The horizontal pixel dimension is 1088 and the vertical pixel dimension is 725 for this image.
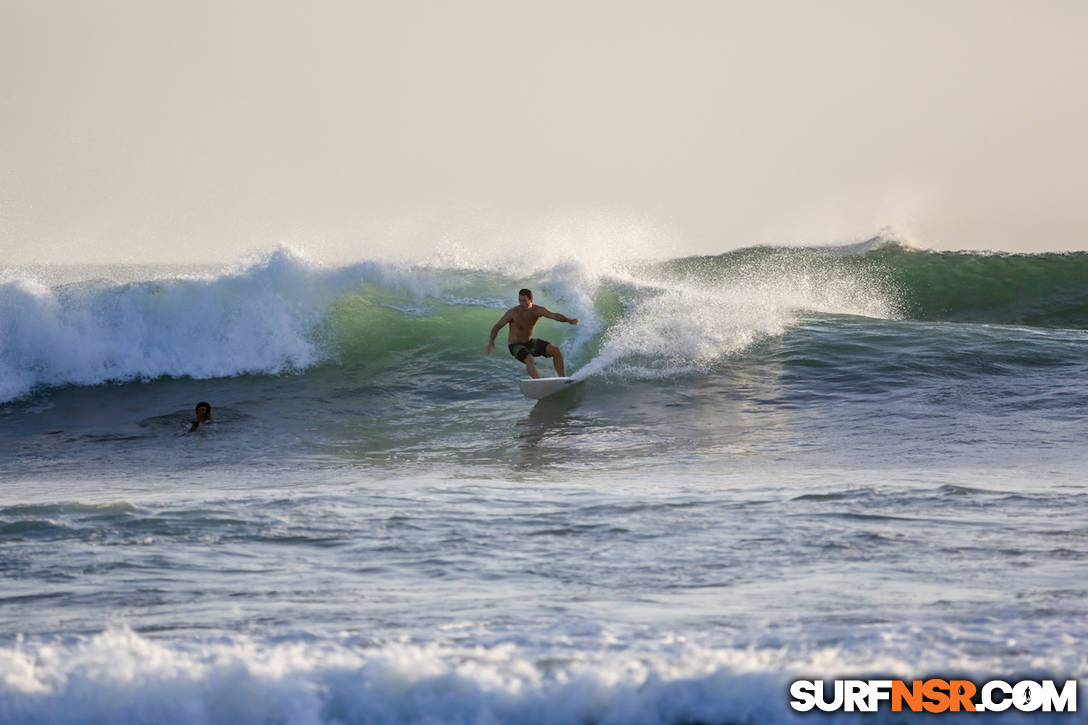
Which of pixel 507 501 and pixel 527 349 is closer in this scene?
pixel 507 501

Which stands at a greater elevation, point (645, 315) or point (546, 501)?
point (645, 315)

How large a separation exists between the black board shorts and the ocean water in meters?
0.67

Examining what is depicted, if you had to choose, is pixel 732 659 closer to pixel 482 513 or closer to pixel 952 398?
pixel 482 513

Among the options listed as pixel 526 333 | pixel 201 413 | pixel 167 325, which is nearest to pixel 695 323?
pixel 526 333

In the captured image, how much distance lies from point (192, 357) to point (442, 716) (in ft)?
42.8

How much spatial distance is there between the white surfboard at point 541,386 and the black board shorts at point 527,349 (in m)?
0.32

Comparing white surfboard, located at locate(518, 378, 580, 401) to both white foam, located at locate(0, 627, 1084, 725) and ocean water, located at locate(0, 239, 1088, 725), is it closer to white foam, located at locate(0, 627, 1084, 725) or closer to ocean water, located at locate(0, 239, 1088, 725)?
ocean water, located at locate(0, 239, 1088, 725)

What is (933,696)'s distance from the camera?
369cm

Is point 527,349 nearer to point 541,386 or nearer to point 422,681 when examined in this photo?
point 541,386

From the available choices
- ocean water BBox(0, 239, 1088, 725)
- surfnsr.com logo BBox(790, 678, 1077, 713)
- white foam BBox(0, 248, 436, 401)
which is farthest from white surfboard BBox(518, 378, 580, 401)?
surfnsr.com logo BBox(790, 678, 1077, 713)

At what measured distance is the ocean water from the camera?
3.93 metres

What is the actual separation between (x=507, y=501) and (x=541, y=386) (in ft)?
18.9

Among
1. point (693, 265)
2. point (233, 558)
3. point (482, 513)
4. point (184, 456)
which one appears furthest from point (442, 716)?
point (693, 265)

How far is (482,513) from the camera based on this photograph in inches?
283
